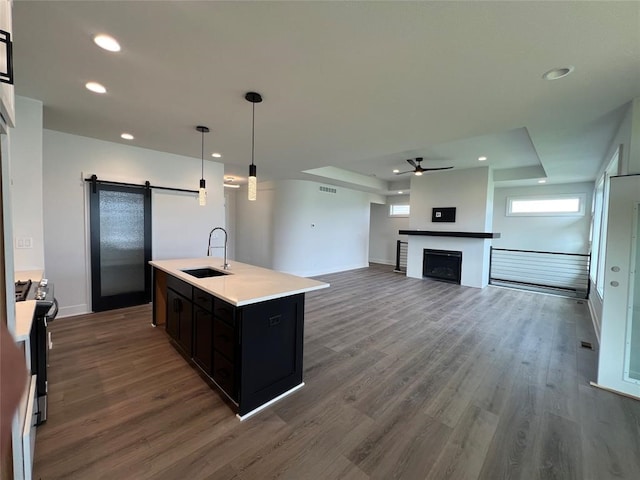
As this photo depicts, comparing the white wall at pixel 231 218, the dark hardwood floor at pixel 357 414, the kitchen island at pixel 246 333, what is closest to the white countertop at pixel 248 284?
the kitchen island at pixel 246 333

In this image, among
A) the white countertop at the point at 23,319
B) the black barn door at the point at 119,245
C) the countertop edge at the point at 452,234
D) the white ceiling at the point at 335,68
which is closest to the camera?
the white countertop at the point at 23,319

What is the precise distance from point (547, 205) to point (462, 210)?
270 centimetres

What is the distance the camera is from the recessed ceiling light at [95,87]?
8.24ft

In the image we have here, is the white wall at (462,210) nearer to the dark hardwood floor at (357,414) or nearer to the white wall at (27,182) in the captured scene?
the dark hardwood floor at (357,414)

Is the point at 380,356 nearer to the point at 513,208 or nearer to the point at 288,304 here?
Result: the point at 288,304

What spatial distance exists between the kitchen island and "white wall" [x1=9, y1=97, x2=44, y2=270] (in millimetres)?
1652

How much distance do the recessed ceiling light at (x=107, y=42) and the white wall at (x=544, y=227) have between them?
894 cm

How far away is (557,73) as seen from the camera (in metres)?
2.16

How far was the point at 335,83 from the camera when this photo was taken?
2.42 meters

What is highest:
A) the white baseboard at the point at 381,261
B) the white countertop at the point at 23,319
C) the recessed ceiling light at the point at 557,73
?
the recessed ceiling light at the point at 557,73

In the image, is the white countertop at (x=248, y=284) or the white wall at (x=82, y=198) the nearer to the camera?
the white countertop at (x=248, y=284)

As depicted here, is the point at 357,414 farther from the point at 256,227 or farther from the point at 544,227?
the point at 544,227

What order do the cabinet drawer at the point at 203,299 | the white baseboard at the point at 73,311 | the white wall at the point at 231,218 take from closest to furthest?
the cabinet drawer at the point at 203,299
the white baseboard at the point at 73,311
the white wall at the point at 231,218

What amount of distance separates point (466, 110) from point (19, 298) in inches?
159
